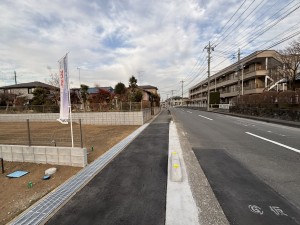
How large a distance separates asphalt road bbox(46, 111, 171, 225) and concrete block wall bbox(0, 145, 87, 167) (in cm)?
93

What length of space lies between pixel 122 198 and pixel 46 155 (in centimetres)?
347

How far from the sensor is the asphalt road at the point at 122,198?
8.94 feet

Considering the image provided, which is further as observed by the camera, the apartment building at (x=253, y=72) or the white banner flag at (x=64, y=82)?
the apartment building at (x=253, y=72)

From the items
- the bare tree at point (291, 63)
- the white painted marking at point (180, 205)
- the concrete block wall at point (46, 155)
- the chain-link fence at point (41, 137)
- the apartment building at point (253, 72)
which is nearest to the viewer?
the white painted marking at point (180, 205)

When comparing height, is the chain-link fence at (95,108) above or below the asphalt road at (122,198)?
above

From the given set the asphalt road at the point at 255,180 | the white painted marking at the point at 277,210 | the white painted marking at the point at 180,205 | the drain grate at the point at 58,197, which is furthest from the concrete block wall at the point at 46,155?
the white painted marking at the point at 277,210

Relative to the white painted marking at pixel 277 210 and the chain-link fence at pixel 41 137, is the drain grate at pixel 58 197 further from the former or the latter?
the white painted marking at pixel 277 210

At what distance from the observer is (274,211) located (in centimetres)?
279

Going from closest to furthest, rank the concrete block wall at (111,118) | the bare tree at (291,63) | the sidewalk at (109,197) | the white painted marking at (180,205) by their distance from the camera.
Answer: the white painted marking at (180,205) → the sidewalk at (109,197) → the concrete block wall at (111,118) → the bare tree at (291,63)

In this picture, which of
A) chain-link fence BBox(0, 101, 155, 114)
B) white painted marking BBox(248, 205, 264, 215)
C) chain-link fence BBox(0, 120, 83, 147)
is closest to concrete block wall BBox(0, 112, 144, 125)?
chain-link fence BBox(0, 101, 155, 114)

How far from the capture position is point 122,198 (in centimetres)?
330

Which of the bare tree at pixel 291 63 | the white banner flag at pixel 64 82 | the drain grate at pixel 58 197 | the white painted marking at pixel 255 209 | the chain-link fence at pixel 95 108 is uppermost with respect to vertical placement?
the bare tree at pixel 291 63

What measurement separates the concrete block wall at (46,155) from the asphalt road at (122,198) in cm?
93

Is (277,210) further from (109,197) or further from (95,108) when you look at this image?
(95,108)
